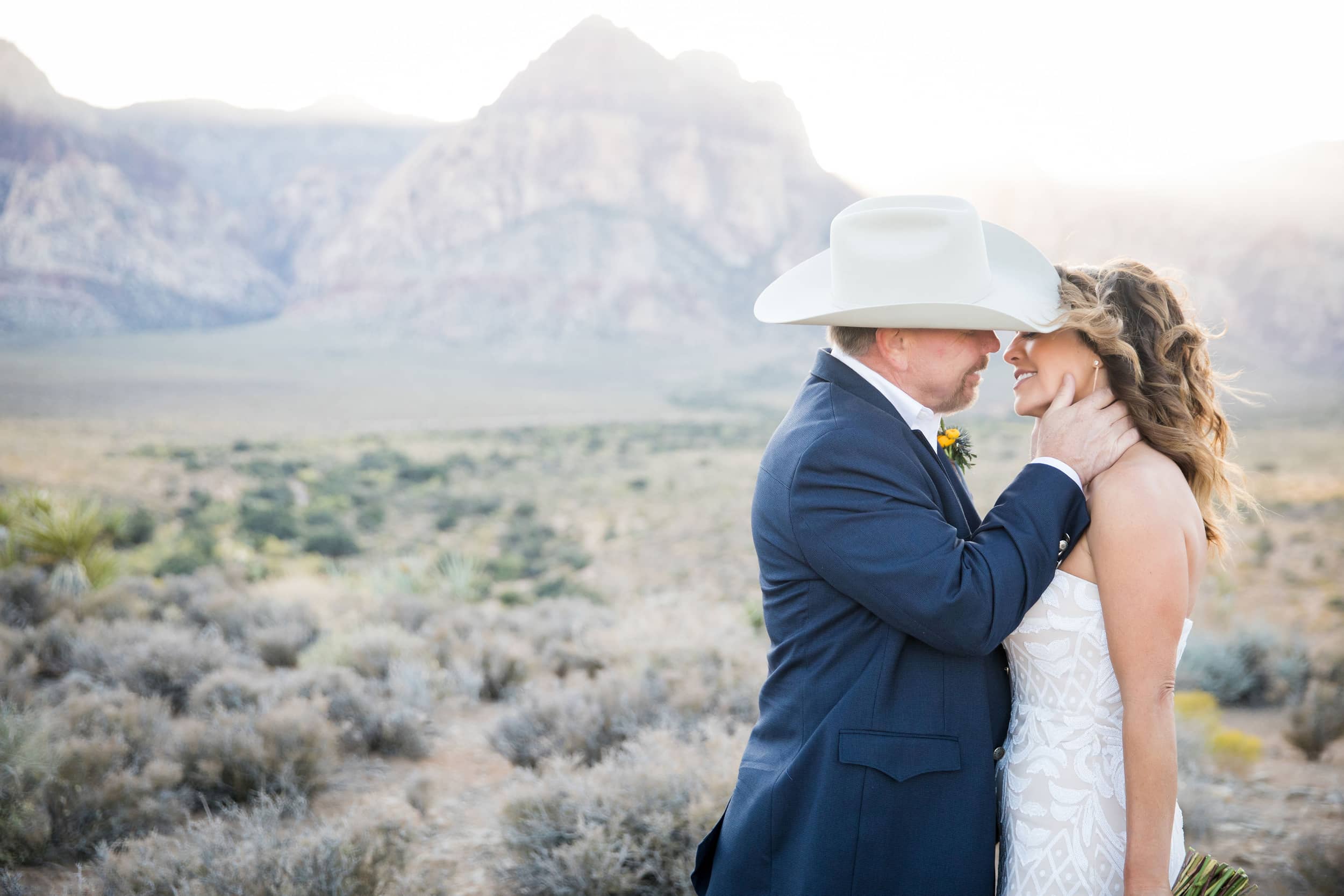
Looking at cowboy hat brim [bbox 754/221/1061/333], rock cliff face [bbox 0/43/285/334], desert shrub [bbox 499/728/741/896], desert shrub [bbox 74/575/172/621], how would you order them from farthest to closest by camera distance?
rock cliff face [bbox 0/43/285/334], desert shrub [bbox 74/575/172/621], desert shrub [bbox 499/728/741/896], cowboy hat brim [bbox 754/221/1061/333]

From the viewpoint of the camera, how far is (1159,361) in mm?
2055

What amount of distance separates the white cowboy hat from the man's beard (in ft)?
0.48

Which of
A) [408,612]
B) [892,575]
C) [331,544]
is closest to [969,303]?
[892,575]

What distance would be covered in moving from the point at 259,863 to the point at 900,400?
304 centimetres

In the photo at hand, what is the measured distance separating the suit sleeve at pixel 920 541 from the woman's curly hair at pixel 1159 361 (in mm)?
358

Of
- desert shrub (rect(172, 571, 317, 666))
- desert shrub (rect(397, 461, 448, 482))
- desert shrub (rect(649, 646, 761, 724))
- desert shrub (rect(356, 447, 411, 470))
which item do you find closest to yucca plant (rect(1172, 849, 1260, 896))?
desert shrub (rect(649, 646, 761, 724))

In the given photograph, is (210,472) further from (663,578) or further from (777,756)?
(777,756)

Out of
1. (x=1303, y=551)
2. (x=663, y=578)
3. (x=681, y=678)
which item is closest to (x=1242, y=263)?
(x=1303, y=551)

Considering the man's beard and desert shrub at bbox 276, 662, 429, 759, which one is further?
desert shrub at bbox 276, 662, 429, 759

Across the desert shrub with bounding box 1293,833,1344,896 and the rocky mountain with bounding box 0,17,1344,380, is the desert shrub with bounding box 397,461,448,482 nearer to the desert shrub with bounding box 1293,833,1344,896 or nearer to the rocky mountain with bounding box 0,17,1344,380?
the desert shrub with bounding box 1293,833,1344,896

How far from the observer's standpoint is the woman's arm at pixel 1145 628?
1.86 meters

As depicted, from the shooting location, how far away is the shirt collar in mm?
1963

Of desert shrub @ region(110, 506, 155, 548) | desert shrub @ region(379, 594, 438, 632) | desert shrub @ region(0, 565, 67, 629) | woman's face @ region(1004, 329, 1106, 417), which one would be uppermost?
woman's face @ region(1004, 329, 1106, 417)

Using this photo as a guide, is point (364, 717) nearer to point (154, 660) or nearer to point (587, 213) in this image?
point (154, 660)
